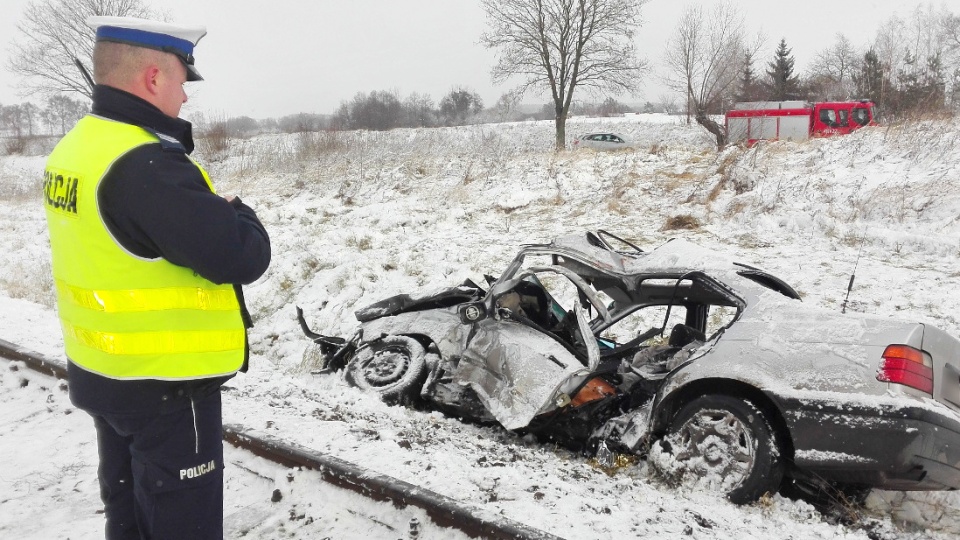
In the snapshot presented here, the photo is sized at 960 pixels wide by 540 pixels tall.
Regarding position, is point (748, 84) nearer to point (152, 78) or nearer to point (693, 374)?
point (693, 374)

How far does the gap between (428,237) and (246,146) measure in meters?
14.9

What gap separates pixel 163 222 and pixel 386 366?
11.4ft

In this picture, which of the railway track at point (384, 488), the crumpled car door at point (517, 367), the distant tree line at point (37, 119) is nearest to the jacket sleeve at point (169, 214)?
the railway track at point (384, 488)

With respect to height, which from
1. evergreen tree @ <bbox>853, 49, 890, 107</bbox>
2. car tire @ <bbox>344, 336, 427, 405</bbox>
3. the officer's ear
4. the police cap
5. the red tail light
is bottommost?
car tire @ <bbox>344, 336, 427, 405</bbox>

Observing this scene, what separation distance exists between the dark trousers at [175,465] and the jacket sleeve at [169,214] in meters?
0.48

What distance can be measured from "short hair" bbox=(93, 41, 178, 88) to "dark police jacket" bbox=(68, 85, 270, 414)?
35 mm

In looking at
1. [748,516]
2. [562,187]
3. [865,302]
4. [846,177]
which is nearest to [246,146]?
[562,187]

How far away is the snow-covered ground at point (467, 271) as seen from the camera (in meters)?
3.11

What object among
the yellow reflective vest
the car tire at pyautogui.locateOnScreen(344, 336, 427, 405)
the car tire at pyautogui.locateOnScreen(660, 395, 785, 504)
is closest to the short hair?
the yellow reflective vest

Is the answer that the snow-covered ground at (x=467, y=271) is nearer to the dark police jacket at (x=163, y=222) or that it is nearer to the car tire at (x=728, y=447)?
the car tire at (x=728, y=447)

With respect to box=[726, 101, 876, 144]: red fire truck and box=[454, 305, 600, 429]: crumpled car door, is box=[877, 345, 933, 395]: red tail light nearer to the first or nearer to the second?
box=[454, 305, 600, 429]: crumpled car door

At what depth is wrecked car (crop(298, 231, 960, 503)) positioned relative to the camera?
3033 mm

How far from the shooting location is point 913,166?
9.85m

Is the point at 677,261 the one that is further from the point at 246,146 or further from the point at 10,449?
the point at 246,146
